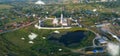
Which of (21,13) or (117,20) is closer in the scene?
(117,20)

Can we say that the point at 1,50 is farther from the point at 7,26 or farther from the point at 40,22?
the point at 40,22

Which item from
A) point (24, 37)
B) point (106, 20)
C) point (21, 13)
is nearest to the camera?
point (24, 37)

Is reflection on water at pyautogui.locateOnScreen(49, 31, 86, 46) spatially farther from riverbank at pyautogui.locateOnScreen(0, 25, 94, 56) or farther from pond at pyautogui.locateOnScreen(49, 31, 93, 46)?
riverbank at pyautogui.locateOnScreen(0, 25, 94, 56)

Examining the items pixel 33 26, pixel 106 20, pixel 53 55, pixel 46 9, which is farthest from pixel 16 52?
pixel 46 9

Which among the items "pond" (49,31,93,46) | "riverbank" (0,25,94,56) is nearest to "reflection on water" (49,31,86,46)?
"pond" (49,31,93,46)

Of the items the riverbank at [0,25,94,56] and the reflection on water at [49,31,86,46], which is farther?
the reflection on water at [49,31,86,46]

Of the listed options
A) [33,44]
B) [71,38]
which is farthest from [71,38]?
[33,44]

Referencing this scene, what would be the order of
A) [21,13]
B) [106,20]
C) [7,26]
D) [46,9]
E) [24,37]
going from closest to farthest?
[24,37] < [7,26] < [106,20] < [21,13] < [46,9]

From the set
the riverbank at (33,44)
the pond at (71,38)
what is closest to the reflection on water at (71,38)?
the pond at (71,38)

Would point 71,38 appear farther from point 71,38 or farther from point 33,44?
point 33,44
